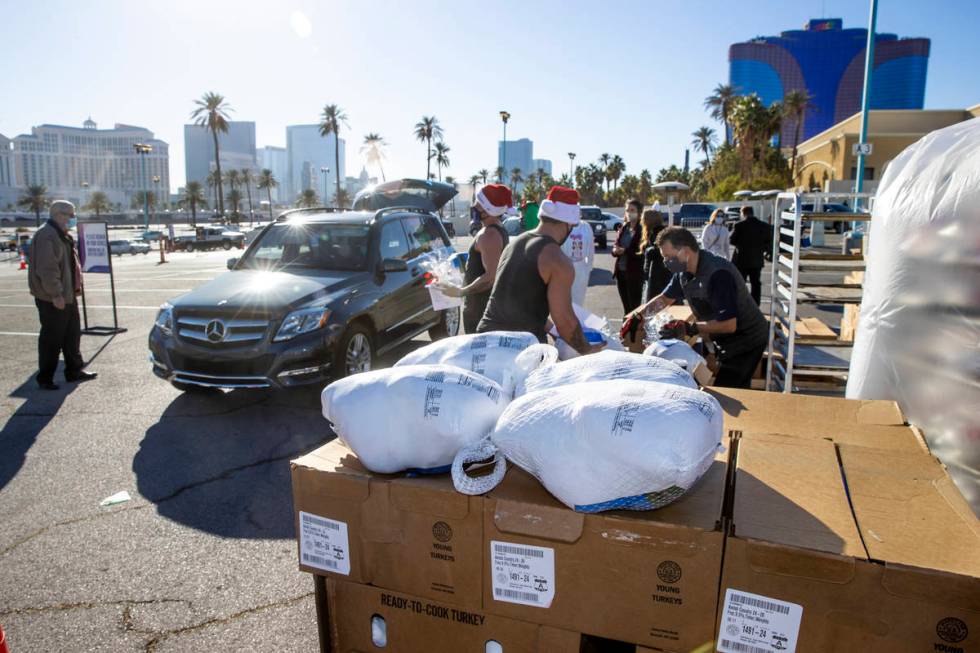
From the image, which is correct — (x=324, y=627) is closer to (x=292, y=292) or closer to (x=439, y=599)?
(x=439, y=599)

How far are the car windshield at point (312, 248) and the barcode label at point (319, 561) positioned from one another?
5076 mm

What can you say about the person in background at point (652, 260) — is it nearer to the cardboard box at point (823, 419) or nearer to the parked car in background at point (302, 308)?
the parked car in background at point (302, 308)

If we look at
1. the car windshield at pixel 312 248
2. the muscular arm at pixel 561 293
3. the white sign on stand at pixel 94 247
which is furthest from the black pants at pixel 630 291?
the white sign on stand at pixel 94 247

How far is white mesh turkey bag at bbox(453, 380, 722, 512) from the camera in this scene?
156cm

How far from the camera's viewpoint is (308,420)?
5805 millimetres

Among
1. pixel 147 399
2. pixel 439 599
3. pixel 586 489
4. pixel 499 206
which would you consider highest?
pixel 499 206

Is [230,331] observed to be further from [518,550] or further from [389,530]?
[518,550]

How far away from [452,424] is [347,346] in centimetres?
449

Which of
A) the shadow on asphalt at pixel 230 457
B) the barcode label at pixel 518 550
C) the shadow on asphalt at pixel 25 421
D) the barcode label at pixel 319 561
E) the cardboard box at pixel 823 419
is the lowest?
the shadow on asphalt at pixel 25 421

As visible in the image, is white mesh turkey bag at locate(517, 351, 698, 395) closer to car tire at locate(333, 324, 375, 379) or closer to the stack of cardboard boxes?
the stack of cardboard boxes

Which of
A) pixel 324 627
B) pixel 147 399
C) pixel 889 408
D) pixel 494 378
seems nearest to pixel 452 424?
pixel 494 378

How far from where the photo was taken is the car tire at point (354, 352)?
19.6 feet

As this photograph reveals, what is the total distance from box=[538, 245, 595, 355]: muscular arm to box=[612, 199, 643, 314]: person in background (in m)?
5.65

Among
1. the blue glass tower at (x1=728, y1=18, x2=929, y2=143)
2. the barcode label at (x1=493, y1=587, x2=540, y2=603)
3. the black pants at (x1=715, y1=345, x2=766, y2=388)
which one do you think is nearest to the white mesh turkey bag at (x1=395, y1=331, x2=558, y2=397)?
the barcode label at (x1=493, y1=587, x2=540, y2=603)
